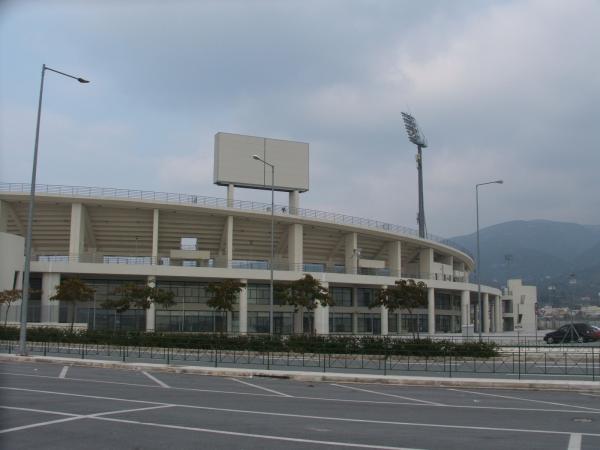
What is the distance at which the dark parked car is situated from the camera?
44094 millimetres

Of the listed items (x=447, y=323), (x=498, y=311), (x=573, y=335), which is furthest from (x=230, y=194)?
(x=498, y=311)

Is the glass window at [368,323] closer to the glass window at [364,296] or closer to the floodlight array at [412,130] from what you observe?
the glass window at [364,296]

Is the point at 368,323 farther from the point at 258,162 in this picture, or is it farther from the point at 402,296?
the point at 402,296

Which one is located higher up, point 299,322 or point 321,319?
point 321,319

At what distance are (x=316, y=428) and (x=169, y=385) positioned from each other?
27.7ft

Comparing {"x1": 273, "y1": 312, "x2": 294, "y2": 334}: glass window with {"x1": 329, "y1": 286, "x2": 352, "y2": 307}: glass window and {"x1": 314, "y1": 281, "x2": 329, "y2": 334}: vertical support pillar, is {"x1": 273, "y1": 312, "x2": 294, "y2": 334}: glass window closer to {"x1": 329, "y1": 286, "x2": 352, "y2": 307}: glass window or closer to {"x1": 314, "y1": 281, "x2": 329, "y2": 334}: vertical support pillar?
{"x1": 329, "y1": 286, "x2": 352, "y2": 307}: glass window

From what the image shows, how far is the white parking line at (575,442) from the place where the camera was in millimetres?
10574

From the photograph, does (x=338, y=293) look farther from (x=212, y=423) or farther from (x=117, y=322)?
(x=212, y=423)

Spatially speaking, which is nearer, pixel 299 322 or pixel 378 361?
pixel 378 361

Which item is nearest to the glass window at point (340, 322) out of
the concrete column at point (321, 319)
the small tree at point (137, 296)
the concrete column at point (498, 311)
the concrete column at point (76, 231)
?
the concrete column at point (321, 319)

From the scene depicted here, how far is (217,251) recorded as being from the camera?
65.6m

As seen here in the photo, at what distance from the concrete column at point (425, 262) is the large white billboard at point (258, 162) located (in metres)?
18.9

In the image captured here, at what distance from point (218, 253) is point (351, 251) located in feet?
45.8

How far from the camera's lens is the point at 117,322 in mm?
56438
